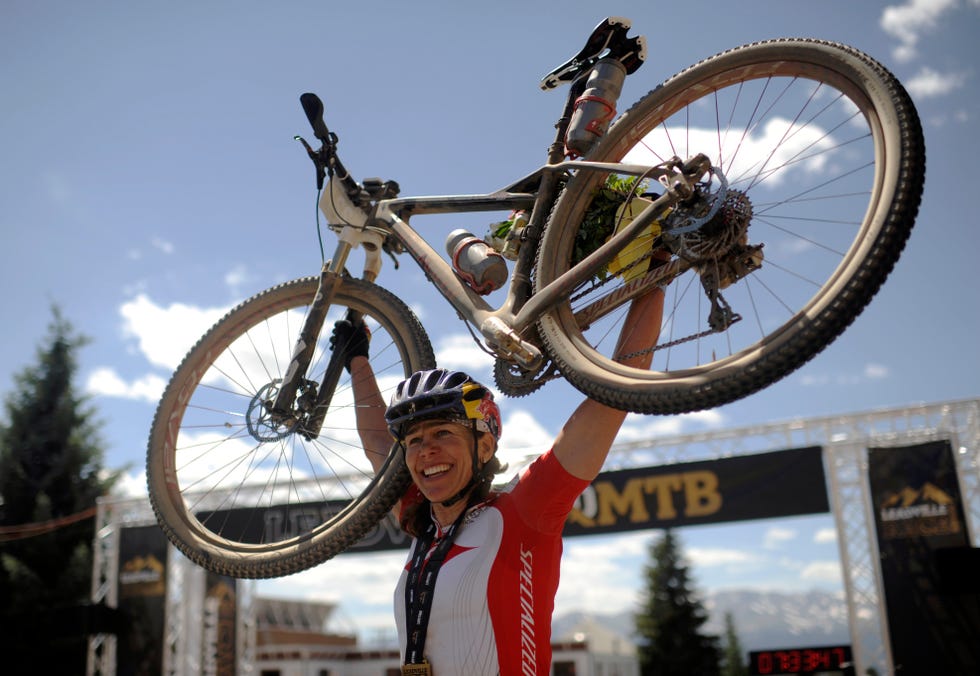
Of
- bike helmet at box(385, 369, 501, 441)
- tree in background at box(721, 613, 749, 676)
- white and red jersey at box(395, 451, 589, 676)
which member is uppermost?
bike helmet at box(385, 369, 501, 441)

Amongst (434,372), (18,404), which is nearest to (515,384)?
(434,372)

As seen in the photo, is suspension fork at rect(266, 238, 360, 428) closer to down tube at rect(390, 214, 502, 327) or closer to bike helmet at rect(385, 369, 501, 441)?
down tube at rect(390, 214, 502, 327)

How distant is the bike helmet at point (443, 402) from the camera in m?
2.67

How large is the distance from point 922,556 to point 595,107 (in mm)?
7770

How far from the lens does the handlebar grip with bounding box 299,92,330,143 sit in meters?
3.51

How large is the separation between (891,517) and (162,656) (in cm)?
998

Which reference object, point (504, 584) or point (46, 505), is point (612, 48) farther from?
point (46, 505)

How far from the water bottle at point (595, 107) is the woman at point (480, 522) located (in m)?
0.61

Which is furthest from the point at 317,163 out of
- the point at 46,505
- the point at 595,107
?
the point at 46,505

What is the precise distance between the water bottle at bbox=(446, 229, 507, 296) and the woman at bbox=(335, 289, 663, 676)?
35 cm

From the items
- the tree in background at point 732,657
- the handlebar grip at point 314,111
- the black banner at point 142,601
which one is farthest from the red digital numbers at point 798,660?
the tree in background at point 732,657

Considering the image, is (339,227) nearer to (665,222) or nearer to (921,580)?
(665,222)

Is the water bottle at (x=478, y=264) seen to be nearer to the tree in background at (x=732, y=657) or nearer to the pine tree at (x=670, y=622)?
the pine tree at (x=670, y=622)

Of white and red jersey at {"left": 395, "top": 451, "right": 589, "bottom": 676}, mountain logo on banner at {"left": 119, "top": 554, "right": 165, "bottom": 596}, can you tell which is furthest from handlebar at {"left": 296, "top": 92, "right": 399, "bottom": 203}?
mountain logo on banner at {"left": 119, "top": 554, "right": 165, "bottom": 596}
